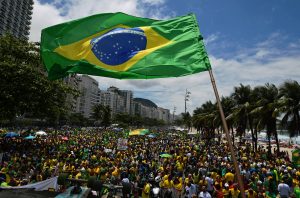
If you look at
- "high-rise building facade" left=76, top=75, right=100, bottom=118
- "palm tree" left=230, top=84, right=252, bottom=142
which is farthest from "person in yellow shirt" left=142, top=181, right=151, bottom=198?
"high-rise building facade" left=76, top=75, right=100, bottom=118

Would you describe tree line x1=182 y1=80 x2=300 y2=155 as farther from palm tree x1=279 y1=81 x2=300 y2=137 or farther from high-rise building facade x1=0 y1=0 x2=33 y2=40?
high-rise building facade x1=0 y1=0 x2=33 y2=40

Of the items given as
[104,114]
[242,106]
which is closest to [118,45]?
[242,106]

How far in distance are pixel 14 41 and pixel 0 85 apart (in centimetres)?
617

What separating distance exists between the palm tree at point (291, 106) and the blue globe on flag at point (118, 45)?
1815 centimetres

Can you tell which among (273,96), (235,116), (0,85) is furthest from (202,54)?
(235,116)

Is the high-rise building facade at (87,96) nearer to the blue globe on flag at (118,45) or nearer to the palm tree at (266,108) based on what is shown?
the palm tree at (266,108)

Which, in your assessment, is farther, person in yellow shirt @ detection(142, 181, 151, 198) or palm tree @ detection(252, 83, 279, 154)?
palm tree @ detection(252, 83, 279, 154)

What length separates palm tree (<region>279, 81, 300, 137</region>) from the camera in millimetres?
22000

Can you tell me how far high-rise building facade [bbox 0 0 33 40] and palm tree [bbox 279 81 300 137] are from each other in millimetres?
102500

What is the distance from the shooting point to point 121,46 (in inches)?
283

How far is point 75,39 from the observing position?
24.0 feet

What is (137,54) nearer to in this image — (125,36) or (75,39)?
(125,36)

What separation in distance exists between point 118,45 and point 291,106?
19.3 meters

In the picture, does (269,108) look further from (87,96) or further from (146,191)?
(87,96)
